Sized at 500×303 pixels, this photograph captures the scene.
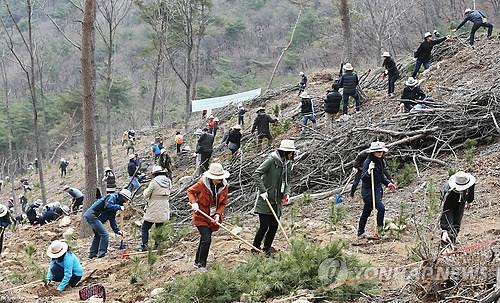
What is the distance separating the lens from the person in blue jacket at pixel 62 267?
806 centimetres

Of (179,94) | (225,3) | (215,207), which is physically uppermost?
(225,3)

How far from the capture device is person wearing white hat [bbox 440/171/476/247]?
706 cm

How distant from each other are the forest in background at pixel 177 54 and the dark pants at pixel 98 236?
18.4 m

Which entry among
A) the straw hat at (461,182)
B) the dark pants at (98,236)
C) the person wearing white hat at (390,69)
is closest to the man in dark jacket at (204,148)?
the person wearing white hat at (390,69)

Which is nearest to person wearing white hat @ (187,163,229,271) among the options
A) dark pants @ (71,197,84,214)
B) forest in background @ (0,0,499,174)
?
dark pants @ (71,197,84,214)

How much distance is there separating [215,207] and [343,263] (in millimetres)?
1937

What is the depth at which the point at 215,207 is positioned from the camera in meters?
7.68

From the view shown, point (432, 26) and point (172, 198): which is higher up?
point (432, 26)

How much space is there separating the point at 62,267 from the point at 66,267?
149mm

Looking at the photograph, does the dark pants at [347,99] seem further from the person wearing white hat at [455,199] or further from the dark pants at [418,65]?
the person wearing white hat at [455,199]

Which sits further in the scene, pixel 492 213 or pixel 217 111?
pixel 217 111

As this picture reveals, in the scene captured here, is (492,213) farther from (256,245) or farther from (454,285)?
(454,285)

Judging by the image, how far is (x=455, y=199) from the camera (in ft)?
23.6

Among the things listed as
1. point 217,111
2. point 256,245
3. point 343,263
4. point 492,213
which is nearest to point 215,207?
point 256,245
